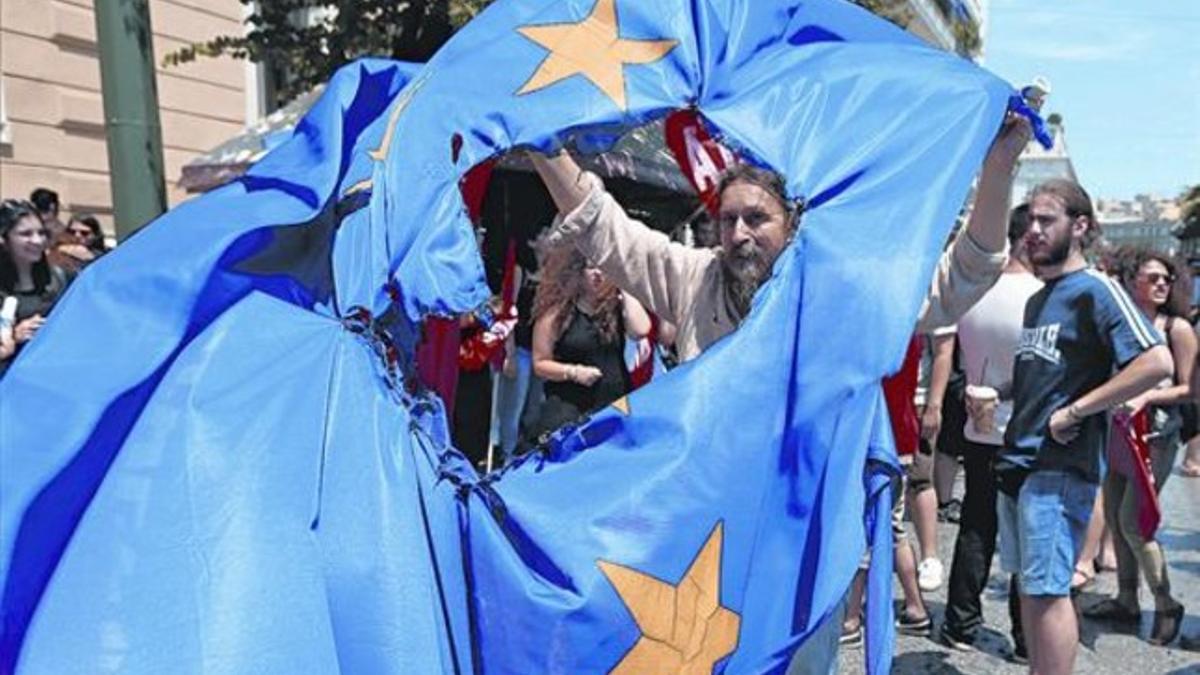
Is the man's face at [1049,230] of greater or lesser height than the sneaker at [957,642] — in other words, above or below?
above

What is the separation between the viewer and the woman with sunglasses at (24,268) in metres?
4.95

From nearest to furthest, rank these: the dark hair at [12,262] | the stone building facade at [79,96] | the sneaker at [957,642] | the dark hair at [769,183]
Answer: the dark hair at [769,183]
the sneaker at [957,642]
the dark hair at [12,262]
the stone building facade at [79,96]

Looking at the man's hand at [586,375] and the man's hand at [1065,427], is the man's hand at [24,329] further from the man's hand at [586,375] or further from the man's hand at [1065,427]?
the man's hand at [1065,427]

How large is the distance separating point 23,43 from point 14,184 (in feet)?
4.02

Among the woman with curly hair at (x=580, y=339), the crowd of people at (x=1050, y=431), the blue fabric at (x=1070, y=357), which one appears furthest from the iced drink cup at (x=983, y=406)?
the woman with curly hair at (x=580, y=339)

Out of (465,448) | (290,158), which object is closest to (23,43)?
(465,448)

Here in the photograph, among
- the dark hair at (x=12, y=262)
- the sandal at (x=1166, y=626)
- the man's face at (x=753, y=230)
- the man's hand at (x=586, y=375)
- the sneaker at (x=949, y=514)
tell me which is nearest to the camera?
the man's face at (x=753, y=230)

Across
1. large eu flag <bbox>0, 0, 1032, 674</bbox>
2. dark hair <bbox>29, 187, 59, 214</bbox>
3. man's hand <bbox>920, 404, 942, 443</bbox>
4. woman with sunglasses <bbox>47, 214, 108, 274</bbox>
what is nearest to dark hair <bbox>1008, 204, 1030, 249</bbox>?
man's hand <bbox>920, 404, 942, 443</bbox>

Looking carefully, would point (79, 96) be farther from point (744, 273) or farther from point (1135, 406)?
point (744, 273)

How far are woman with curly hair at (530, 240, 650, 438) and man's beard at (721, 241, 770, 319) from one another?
2.66 meters

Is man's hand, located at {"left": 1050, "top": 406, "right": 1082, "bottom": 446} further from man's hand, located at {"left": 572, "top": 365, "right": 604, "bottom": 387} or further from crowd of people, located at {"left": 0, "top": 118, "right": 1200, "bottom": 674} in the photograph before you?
man's hand, located at {"left": 572, "top": 365, "right": 604, "bottom": 387}

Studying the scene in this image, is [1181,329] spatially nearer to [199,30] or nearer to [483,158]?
[483,158]

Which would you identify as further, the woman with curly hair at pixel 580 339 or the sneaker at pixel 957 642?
the woman with curly hair at pixel 580 339

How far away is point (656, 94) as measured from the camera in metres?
2.39
